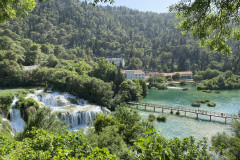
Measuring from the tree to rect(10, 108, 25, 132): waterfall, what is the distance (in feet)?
70.1

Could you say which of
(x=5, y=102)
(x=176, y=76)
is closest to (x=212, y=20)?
(x=5, y=102)

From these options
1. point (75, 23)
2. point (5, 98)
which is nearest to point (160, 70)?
point (75, 23)

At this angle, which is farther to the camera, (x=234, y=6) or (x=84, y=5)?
(x=84, y=5)

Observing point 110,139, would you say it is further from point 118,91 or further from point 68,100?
point 118,91

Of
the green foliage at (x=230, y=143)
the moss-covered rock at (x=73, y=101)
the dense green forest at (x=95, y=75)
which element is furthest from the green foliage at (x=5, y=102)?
the green foliage at (x=230, y=143)

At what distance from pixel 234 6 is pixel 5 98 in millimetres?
24286

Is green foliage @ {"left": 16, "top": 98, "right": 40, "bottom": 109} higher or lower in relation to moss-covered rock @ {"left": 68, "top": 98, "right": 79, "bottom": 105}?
higher

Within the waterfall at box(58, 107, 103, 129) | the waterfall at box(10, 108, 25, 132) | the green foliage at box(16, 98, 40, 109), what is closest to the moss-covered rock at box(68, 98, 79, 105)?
the waterfall at box(58, 107, 103, 129)

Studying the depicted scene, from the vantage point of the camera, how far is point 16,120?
2038 centimetres

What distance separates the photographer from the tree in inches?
221

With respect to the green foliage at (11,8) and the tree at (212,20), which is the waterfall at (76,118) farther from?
the tree at (212,20)

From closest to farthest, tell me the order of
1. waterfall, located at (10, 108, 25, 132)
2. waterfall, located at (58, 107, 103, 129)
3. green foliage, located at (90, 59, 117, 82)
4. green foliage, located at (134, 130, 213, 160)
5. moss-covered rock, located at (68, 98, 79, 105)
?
green foliage, located at (134, 130, 213, 160), waterfall, located at (10, 108, 25, 132), waterfall, located at (58, 107, 103, 129), moss-covered rock, located at (68, 98, 79, 105), green foliage, located at (90, 59, 117, 82)

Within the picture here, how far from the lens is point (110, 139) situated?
11508 mm

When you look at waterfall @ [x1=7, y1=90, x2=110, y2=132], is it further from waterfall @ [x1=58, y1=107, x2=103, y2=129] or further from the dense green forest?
the dense green forest
